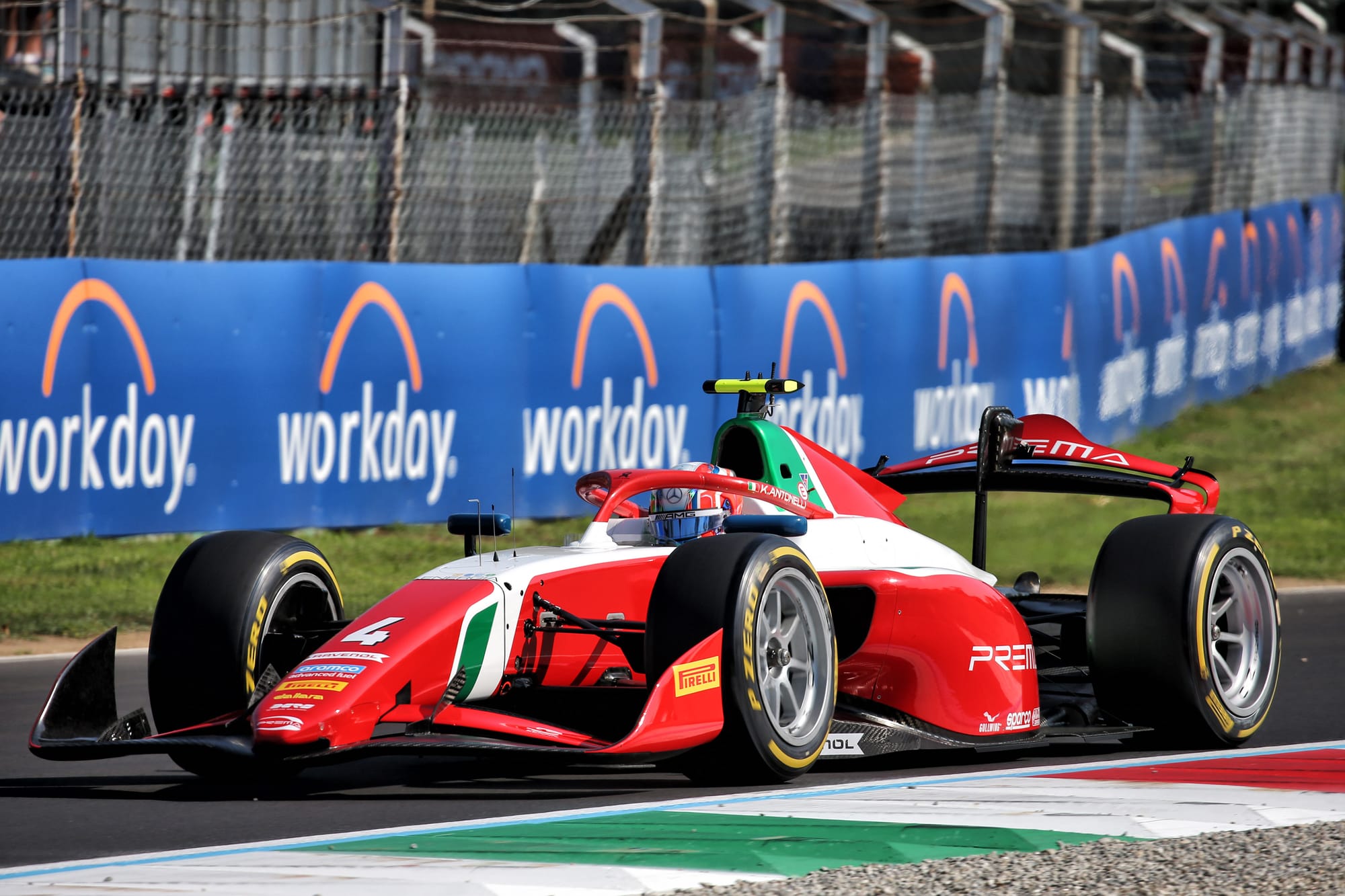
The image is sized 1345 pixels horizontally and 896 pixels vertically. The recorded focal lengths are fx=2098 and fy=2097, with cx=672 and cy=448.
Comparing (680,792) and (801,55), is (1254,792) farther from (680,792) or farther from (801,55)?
(801,55)

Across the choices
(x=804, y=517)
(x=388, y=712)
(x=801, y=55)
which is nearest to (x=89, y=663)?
(x=388, y=712)

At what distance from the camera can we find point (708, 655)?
6230 mm

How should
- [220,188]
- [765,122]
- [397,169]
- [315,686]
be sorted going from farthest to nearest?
[765,122], [397,169], [220,188], [315,686]

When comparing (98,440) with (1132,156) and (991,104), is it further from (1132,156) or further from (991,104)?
(1132,156)

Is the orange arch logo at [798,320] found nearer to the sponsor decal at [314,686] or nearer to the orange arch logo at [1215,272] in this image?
the orange arch logo at [1215,272]

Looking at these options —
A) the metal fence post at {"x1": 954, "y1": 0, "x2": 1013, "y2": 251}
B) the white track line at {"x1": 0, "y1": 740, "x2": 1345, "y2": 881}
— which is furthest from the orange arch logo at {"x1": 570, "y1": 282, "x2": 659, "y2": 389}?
the white track line at {"x1": 0, "y1": 740, "x2": 1345, "y2": 881}

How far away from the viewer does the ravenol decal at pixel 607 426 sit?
13.8 meters

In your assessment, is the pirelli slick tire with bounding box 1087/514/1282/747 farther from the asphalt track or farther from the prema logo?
the prema logo

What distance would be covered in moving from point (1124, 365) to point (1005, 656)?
39.8ft

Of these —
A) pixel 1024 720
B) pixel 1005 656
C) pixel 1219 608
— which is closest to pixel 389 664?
pixel 1005 656

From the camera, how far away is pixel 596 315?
46.5ft

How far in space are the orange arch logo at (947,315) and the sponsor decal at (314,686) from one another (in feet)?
36.4

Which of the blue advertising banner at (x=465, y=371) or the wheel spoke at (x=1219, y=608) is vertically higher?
the blue advertising banner at (x=465, y=371)

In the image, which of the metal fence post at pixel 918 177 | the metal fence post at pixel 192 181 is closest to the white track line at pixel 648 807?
the metal fence post at pixel 192 181
